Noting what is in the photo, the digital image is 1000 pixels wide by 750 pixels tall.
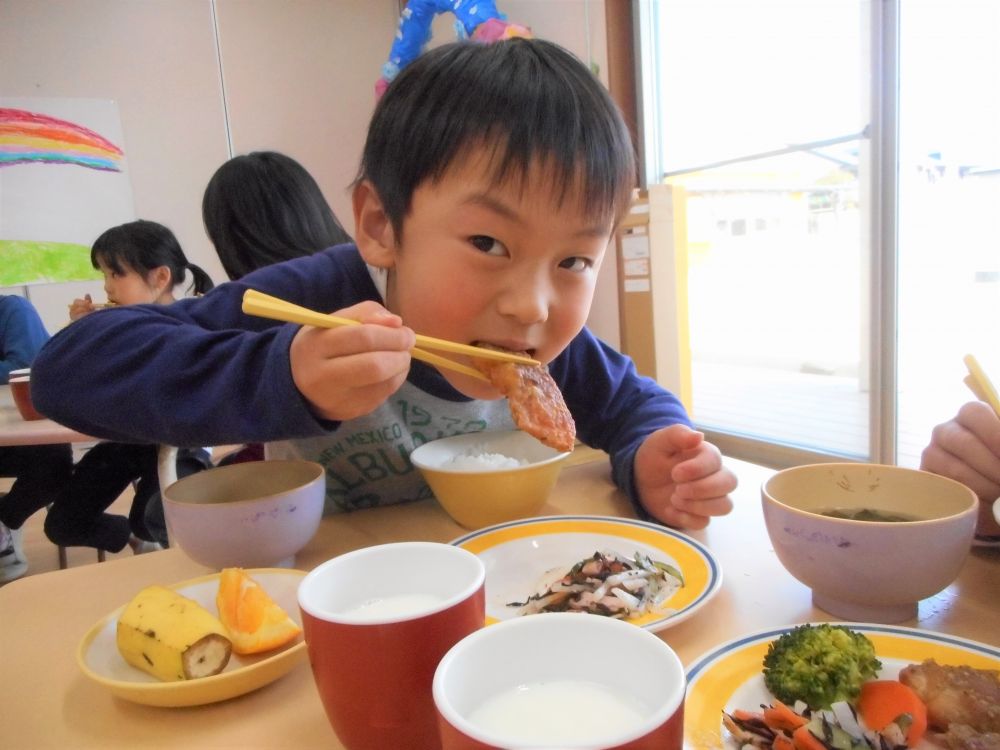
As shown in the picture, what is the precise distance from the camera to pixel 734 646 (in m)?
0.56

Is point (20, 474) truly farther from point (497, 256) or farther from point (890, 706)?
point (890, 706)

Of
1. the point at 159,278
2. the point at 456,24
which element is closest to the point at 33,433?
the point at 159,278

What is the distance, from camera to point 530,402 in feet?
2.87

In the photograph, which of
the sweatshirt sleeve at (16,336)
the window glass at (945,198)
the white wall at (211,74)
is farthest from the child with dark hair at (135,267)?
the window glass at (945,198)

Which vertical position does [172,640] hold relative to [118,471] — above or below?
above

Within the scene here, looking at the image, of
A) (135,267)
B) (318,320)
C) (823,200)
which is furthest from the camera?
(823,200)

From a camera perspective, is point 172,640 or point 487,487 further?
point 487,487

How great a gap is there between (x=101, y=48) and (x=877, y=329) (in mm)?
4490

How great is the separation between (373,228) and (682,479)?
22.3 inches

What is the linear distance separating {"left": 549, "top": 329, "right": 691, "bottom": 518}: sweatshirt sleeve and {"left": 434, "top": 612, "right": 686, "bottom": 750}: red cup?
72 centimetres

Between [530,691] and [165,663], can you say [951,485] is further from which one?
[165,663]

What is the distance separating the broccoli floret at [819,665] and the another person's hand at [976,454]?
398mm

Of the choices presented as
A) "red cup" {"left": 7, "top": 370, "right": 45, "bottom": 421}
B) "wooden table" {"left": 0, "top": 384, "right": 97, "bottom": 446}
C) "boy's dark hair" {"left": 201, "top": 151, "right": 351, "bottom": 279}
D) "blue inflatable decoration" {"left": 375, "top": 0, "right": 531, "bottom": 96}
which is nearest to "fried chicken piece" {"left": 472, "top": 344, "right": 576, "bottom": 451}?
"boy's dark hair" {"left": 201, "top": 151, "right": 351, "bottom": 279}

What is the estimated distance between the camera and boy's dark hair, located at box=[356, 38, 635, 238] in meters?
0.87
